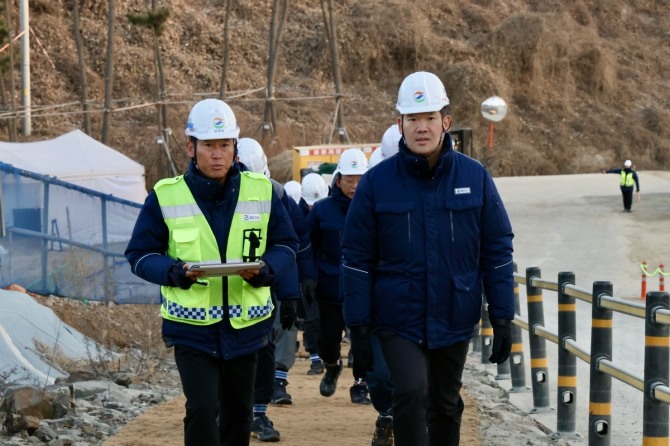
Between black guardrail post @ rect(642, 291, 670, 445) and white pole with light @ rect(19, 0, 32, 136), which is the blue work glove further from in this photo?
white pole with light @ rect(19, 0, 32, 136)

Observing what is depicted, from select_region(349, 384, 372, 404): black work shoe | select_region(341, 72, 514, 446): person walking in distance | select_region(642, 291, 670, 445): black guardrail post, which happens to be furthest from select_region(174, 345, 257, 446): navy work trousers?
select_region(349, 384, 372, 404): black work shoe

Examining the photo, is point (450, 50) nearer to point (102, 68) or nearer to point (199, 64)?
point (199, 64)

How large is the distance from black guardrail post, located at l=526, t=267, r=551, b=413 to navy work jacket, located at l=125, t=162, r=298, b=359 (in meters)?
4.35

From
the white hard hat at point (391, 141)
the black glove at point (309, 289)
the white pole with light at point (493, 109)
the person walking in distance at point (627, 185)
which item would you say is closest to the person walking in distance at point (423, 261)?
the white hard hat at point (391, 141)

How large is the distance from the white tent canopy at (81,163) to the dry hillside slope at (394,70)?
2333cm

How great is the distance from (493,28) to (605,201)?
26906 millimetres

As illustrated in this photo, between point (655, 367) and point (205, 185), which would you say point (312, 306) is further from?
point (205, 185)

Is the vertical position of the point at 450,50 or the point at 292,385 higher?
the point at 450,50

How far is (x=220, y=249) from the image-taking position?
6320mm

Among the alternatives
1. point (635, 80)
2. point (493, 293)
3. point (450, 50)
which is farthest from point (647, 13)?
point (493, 293)

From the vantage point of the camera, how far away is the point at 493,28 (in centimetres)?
6862

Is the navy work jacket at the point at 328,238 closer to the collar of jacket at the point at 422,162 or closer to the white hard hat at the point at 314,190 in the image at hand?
the white hard hat at the point at 314,190

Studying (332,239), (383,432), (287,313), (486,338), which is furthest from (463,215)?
(486,338)

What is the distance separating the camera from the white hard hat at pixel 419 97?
6.37 meters
